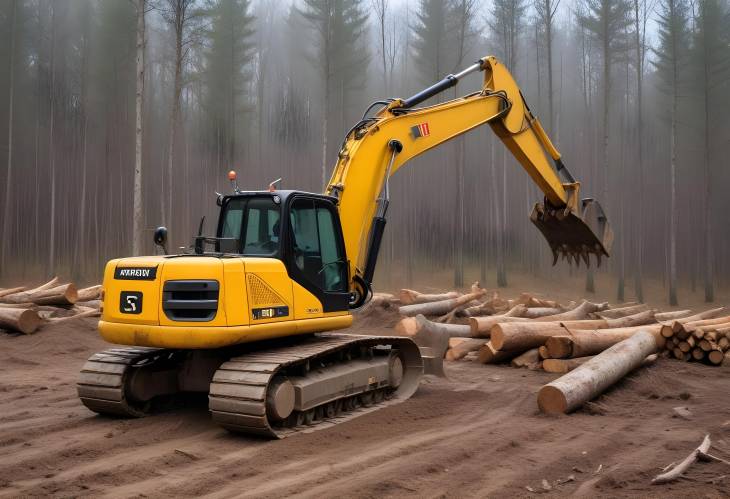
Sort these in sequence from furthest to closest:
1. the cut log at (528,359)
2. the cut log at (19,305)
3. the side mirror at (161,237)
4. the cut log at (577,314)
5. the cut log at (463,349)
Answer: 1. the cut log at (19,305)
2. the cut log at (577,314)
3. the cut log at (463,349)
4. the cut log at (528,359)
5. the side mirror at (161,237)

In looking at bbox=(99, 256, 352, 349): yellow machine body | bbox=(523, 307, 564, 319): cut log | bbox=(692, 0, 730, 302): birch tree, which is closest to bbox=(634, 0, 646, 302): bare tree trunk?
bbox=(692, 0, 730, 302): birch tree

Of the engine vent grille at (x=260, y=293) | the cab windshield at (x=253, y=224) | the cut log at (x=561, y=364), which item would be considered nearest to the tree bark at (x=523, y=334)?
the cut log at (x=561, y=364)

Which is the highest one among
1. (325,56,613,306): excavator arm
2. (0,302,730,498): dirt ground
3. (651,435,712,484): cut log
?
(325,56,613,306): excavator arm

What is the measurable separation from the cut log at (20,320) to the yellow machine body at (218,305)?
7298 millimetres

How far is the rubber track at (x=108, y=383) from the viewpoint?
7066 millimetres

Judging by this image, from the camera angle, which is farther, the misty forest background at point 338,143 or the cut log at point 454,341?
the misty forest background at point 338,143

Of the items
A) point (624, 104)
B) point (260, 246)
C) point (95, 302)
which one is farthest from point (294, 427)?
point (624, 104)

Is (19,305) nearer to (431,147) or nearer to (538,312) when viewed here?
(431,147)

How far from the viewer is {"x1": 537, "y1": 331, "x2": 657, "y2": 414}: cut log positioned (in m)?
7.50

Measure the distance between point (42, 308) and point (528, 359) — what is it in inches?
441

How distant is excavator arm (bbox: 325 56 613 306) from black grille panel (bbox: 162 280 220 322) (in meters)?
2.11

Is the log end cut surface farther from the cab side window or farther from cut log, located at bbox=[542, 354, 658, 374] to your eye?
cut log, located at bbox=[542, 354, 658, 374]

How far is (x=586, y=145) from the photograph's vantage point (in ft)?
105

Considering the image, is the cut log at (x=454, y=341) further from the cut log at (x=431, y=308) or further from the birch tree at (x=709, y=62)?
the birch tree at (x=709, y=62)
